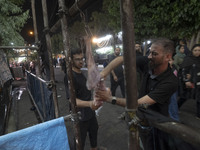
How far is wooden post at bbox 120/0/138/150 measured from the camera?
0.95 metres

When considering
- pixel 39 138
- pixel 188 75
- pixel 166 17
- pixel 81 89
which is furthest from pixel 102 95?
pixel 166 17

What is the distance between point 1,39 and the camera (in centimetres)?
945

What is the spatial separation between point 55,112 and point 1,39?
9583 millimetres

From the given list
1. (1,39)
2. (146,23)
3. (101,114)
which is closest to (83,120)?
(101,114)

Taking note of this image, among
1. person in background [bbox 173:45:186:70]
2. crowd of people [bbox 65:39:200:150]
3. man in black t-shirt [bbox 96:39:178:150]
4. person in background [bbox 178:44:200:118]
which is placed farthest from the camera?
person in background [bbox 173:45:186:70]

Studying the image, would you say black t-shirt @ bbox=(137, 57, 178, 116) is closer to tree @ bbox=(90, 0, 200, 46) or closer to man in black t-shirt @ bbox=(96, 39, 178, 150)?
man in black t-shirt @ bbox=(96, 39, 178, 150)

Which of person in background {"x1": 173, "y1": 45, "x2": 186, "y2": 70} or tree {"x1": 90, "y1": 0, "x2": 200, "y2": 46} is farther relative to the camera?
person in background {"x1": 173, "y1": 45, "x2": 186, "y2": 70}

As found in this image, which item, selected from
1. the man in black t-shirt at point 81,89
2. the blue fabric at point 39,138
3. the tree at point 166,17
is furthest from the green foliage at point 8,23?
the blue fabric at point 39,138

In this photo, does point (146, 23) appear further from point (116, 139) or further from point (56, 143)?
point (56, 143)

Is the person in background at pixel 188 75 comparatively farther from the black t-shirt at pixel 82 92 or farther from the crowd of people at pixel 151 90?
the black t-shirt at pixel 82 92

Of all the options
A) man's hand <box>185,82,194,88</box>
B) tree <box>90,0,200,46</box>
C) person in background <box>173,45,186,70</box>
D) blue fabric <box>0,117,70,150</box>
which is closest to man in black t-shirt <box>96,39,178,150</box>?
blue fabric <box>0,117,70,150</box>

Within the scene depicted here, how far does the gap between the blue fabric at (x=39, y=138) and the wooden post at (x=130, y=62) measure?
81 cm

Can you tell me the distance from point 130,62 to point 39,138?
1.20m

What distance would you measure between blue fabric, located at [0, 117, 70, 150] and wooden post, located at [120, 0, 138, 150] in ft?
2.65
